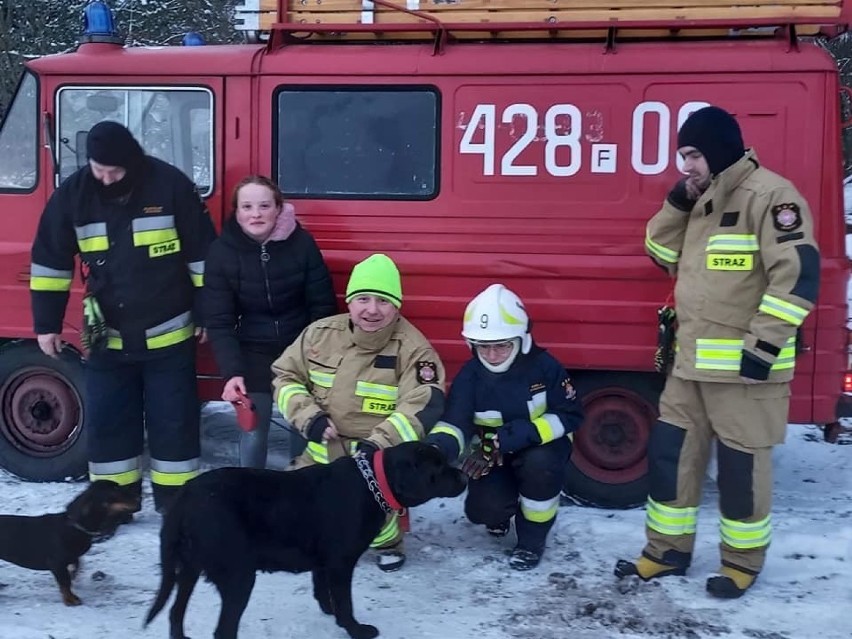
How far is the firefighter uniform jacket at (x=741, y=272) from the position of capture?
3.54m

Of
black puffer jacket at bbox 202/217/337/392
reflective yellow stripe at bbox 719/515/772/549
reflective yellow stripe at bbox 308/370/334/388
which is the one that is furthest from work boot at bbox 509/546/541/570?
black puffer jacket at bbox 202/217/337/392

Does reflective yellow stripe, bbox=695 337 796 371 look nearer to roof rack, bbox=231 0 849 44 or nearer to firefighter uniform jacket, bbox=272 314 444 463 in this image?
firefighter uniform jacket, bbox=272 314 444 463

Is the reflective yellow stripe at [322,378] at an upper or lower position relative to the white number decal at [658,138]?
lower

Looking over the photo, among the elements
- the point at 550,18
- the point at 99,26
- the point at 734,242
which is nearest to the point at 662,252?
the point at 734,242

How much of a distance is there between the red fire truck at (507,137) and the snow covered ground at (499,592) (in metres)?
0.58

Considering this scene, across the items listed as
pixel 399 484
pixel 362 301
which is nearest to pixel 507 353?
pixel 362 301

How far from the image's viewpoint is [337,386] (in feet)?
13.6

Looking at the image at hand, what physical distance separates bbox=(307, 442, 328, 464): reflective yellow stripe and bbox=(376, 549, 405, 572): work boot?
531 mm

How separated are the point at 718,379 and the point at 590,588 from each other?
107 cm

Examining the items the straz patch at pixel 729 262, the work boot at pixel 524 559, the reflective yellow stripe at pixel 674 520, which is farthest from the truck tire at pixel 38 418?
the straz patch at pixel 729 262

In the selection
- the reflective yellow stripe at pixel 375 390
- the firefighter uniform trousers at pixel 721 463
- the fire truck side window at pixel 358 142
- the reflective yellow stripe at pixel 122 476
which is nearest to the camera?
the firefighter uniform trousers at pixel 721 463

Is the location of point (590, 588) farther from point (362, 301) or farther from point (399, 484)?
point (362, 301)

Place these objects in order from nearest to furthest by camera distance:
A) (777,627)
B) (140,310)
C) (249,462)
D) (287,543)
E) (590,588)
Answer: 1. (287,543)
2. (777,627)
3. (590,588)
4. (140,310)
5. (249,462)

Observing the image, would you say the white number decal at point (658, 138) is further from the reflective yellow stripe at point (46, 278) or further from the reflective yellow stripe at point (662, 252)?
the reflective yellow stripe at point (46, 278)
